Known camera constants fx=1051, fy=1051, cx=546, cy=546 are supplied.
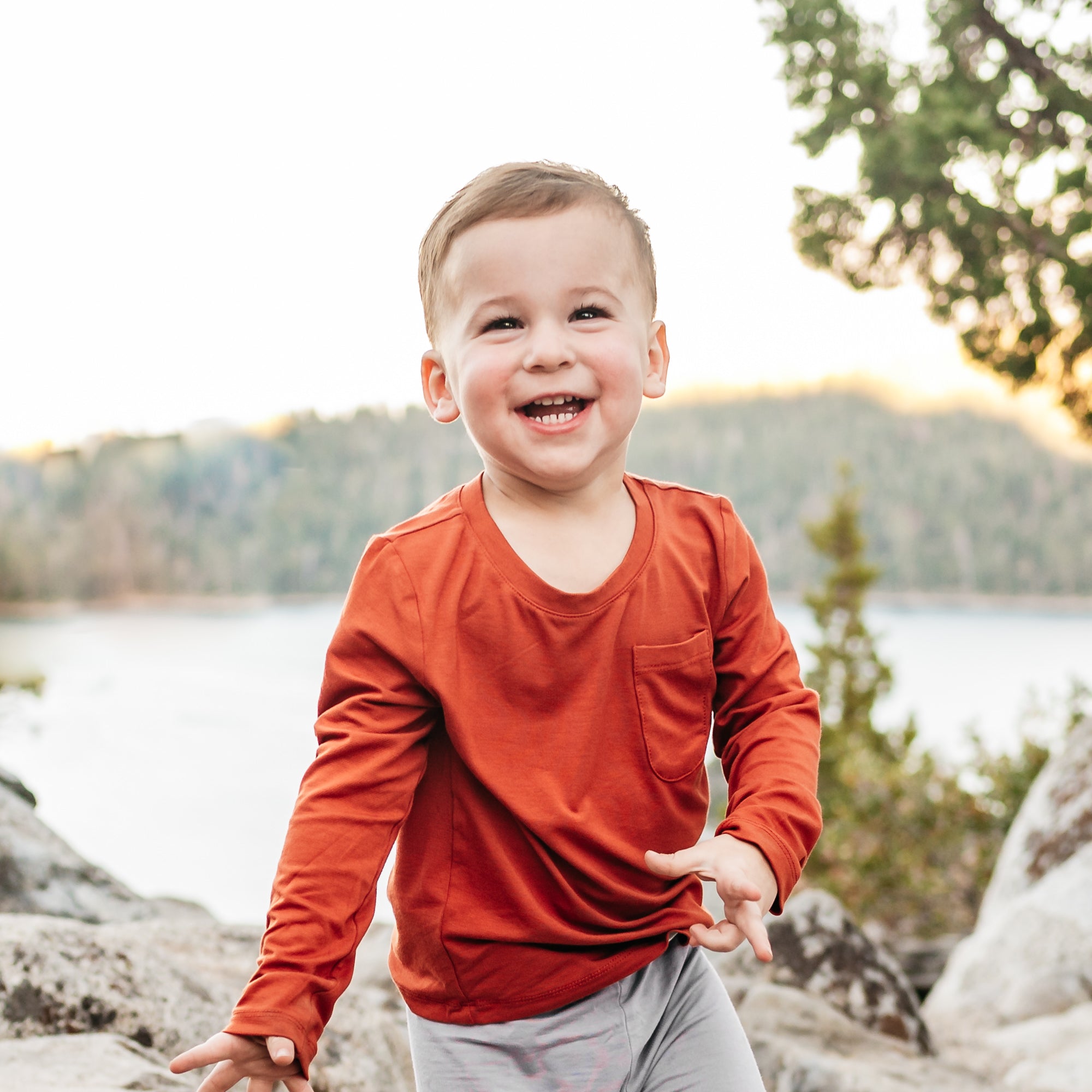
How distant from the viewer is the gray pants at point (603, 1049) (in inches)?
39.9

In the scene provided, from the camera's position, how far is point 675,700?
107 centimetres

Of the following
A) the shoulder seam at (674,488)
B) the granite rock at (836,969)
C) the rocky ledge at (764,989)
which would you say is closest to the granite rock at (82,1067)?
the rocky ledge at (764,989)

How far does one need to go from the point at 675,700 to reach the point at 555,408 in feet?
1.04

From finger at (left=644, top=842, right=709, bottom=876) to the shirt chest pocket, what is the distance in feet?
0.35

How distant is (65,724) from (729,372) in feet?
16.2

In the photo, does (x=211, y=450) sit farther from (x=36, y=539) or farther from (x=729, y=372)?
(x=729, y=372)

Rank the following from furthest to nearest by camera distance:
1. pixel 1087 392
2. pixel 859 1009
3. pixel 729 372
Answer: pixel 729 372, pixel 1087 392, pixel 859 1009

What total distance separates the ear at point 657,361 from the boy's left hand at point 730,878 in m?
0.46

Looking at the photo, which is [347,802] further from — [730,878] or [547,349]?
[547,349]

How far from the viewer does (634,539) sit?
3.58 feet

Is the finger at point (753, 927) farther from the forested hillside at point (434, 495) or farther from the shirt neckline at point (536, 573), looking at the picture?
the forested hillside at point (434, 495)

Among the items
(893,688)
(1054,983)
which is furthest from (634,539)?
(893,688)

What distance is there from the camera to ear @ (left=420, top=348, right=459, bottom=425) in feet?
3.62

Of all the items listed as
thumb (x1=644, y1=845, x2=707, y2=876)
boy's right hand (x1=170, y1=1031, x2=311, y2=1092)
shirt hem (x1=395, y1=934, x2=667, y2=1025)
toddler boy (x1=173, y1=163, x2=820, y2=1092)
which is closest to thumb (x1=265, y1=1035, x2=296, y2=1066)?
boy's right hand (x1=170, y1=1031, x2=311, y2=1092)
